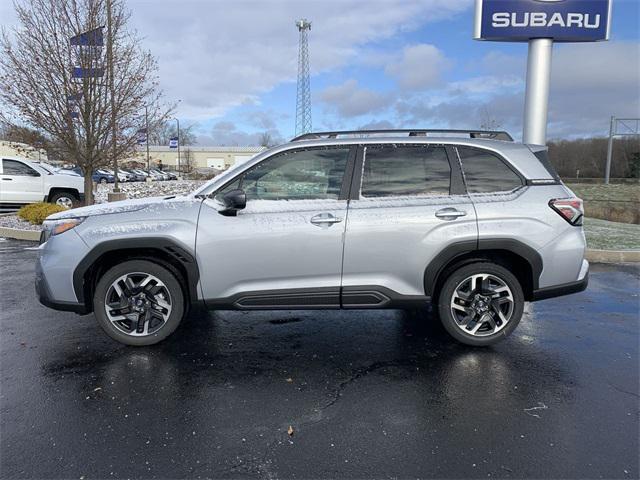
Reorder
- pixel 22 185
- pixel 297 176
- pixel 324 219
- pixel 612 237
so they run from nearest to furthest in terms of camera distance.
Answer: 1. pixel 324 219
2. pixel 297 176
3. pixel 612 237
4. pixel 22 185

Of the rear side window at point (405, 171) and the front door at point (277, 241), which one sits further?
the rear side window at point (405, 171)

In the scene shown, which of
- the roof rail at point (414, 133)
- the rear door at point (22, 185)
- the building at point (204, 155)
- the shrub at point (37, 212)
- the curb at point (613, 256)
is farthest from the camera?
the building at point (204, 155)

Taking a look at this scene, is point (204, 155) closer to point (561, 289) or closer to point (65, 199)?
point (65, 199)

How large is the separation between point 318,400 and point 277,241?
1342mm

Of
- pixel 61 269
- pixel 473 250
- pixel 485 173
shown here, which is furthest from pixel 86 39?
pixel 473 250

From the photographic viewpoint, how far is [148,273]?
13.2 feet

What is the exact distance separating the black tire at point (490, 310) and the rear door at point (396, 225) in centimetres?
24

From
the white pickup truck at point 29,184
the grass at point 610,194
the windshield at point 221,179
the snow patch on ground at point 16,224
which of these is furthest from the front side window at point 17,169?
the grass at point 610,194

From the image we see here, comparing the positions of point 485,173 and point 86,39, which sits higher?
point 86,39

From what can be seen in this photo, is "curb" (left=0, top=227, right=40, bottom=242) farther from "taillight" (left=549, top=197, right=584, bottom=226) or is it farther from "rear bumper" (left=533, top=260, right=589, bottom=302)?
"taillight" (left=549, top=197, right=584, bottom=226)

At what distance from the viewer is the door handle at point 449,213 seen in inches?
157

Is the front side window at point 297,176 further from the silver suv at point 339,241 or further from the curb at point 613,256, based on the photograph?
the curb at point 613,256

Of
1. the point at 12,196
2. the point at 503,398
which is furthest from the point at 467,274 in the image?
the point at 12,196

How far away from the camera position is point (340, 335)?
450 cm
